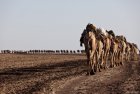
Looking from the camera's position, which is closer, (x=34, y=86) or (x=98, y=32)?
(x=34, y=86)

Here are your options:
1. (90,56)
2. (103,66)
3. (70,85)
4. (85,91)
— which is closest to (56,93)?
(85,91)

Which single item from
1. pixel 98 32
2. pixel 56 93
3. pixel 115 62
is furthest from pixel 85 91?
pixel 115 62

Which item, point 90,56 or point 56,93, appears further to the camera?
point 90,56

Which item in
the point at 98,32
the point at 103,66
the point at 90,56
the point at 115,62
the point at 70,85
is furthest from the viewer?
the point at 115,62

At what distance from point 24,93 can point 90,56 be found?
8.29 m

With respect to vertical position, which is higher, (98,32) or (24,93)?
(98,32)

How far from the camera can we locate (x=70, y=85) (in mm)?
17266

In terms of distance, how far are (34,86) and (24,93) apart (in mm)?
1987

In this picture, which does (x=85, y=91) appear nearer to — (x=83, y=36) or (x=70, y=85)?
(x=70, y=85)

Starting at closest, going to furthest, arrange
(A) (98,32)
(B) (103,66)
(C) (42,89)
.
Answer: (C) (42,89) < (A) (98,32) < (B) (103,66)

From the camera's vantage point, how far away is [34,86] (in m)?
17.3

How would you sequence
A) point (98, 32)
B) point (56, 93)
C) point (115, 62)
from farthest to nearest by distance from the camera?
point (115, 62) → point (98, 32) → point (56, 93)

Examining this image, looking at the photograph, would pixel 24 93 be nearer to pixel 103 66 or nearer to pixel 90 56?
pixel 90 56

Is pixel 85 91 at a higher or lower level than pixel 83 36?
lower
